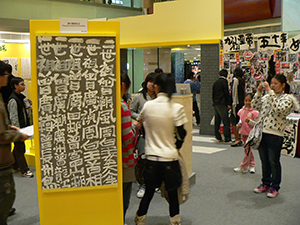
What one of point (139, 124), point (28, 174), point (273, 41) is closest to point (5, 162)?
point (139, 124)

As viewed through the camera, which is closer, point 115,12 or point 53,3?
point 53,3

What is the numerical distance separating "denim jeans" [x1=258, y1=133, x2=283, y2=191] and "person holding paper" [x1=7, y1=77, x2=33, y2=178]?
353 cm

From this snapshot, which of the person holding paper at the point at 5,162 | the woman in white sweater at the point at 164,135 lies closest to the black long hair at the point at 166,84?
the woman in white sweater at the point at 164,135

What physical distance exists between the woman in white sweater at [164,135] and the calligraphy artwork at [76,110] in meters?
0.33

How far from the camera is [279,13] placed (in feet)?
30.4

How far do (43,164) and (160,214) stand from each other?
5.30ft

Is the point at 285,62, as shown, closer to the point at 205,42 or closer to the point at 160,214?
the point at 205,42

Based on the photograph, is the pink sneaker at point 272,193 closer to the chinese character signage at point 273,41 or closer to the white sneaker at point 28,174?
the white sneaker at point 28,174

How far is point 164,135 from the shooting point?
2873 mm

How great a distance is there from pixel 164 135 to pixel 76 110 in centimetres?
79

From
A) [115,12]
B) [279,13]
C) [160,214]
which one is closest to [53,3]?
[115,12]

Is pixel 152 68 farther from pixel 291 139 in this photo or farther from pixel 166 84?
pixel 166 84

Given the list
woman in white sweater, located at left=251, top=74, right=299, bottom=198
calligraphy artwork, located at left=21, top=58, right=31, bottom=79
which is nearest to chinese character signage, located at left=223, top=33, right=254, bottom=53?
woman in white sweater, located at left=251, top=74, right=299, bottom=198

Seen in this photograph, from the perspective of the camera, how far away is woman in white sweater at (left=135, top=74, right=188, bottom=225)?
2.87 m
